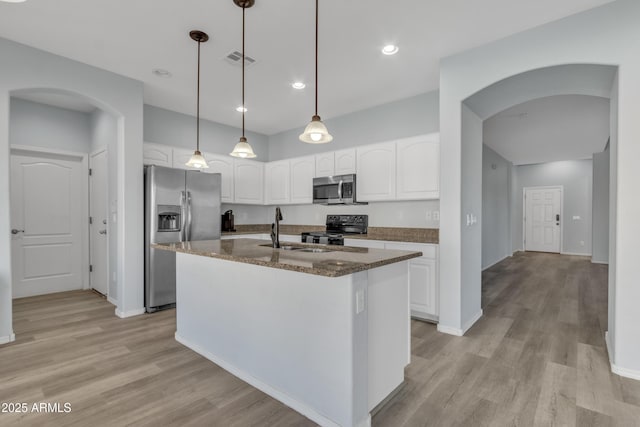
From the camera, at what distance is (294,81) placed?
3.74 m

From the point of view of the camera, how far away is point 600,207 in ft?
24.0

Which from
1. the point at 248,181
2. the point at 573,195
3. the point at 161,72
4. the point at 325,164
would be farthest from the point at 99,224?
the point at 573,195

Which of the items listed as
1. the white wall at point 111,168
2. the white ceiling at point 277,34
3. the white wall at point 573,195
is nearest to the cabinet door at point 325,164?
the white ceiling at point 277,34

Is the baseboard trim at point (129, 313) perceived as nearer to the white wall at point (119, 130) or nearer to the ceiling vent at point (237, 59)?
the white wall at point (119, 130)

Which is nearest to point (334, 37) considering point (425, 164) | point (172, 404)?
point (425, 164)

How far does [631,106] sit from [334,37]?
90.1 inches

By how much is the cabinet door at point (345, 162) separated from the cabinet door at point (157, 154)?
2353 mm

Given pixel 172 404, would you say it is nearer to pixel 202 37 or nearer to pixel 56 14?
pixel 202 37

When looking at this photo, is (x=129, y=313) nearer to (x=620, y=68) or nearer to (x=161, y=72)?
(x=161, y=72)

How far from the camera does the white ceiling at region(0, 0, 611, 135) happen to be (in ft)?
7.89

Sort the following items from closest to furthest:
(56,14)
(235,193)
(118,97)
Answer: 1. (56,14)
2. (118,97)
3. (235,193)

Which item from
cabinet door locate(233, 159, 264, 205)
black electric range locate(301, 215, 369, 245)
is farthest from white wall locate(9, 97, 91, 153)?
black electric range locate(301, 215, 369, 245)

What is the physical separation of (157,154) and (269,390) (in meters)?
3.54

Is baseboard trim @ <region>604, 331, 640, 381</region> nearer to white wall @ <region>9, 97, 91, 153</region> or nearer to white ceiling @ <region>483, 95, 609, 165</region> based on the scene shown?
white ceiling @ <region>483, 95, 609, 165</region>
